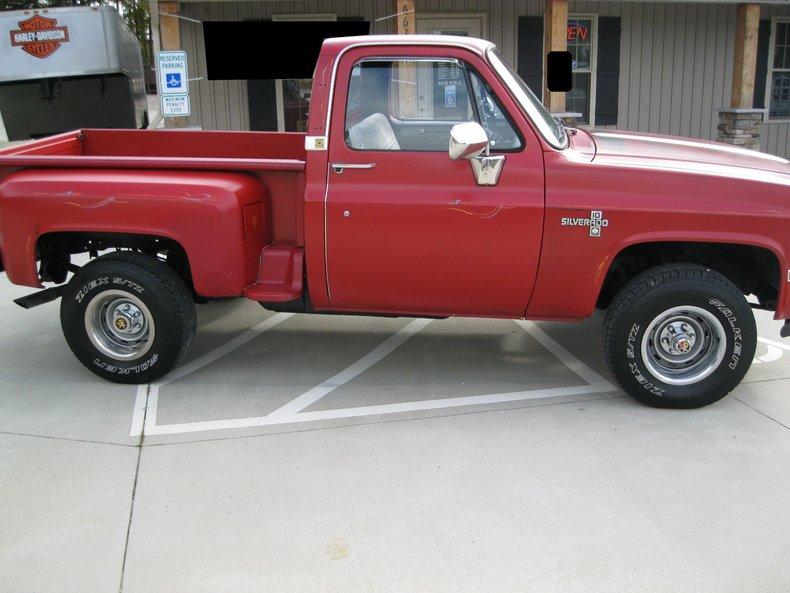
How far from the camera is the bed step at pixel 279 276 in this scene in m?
4.62

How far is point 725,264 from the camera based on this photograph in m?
4.64

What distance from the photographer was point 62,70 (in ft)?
35.2

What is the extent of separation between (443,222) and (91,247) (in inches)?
92.2

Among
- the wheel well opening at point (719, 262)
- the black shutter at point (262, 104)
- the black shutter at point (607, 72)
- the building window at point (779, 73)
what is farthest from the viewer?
the building window at point (779, 73)

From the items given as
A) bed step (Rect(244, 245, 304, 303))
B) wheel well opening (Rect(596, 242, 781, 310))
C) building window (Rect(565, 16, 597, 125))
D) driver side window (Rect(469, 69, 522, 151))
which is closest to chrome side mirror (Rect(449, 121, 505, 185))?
driver side window (Rect(469, 69, 522, 151))

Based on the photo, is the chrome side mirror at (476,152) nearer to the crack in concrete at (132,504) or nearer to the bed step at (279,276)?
the bed step at (279,276)

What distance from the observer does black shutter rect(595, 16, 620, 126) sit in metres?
13.0

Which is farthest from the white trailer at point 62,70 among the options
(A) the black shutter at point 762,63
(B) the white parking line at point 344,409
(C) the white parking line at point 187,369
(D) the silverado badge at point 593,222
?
(A) the black shutter at point 762,63

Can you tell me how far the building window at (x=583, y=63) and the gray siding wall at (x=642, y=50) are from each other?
252 millimetres

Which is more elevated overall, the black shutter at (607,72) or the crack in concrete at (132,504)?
the black shutter at (607,72)

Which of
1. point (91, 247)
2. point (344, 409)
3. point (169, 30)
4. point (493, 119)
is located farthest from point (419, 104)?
point (169, 30)

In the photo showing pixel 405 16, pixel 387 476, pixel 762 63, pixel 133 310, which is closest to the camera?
pixel 387 476

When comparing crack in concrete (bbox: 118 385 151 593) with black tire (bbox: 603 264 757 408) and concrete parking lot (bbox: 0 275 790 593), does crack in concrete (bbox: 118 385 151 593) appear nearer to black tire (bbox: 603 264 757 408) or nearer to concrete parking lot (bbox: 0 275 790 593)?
concrete parking lot (bbox: 0 275 790 593)

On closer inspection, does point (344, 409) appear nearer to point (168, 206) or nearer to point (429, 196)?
point (429, 196)
